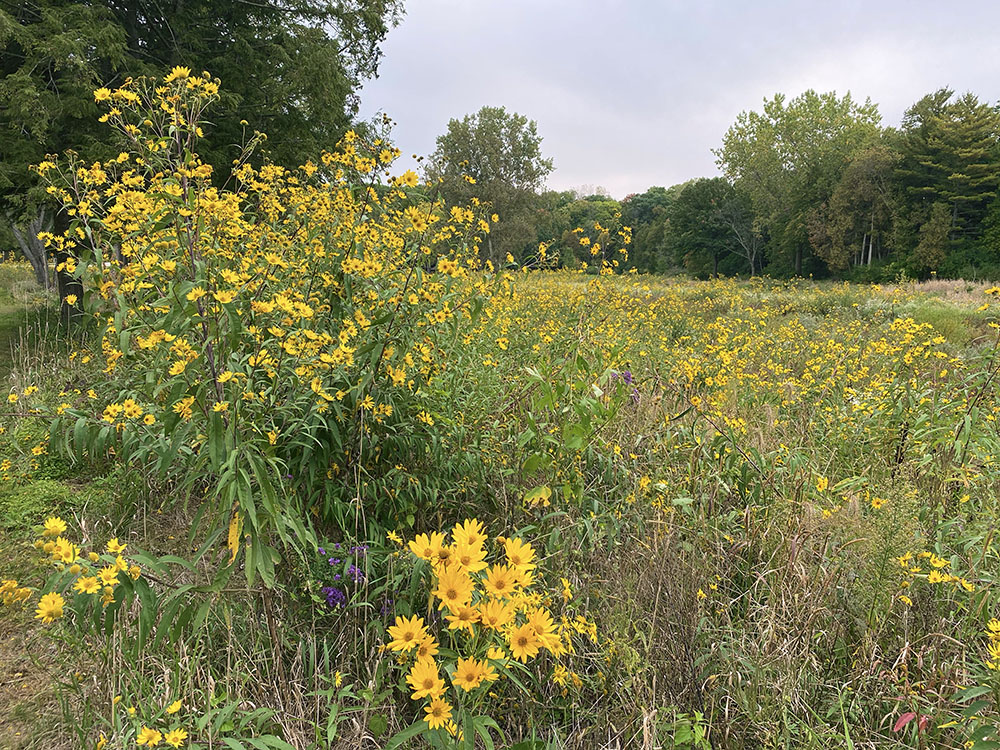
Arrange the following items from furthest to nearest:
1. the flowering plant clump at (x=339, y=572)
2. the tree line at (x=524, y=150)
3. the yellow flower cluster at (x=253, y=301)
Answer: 1. the tree line at (x=524, y=150)
2. the flowering plant clump at (x=339, y=572)
3. the yellow flower cluster at (x=253, y=301)

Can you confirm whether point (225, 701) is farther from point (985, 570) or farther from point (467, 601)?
point (985, 570)

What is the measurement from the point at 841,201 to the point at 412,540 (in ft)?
104

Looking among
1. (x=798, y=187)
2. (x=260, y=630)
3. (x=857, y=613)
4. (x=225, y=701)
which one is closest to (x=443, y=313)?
(x=260, y=630)

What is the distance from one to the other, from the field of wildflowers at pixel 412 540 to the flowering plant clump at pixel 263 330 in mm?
15

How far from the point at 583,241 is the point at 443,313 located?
1222 millimetres

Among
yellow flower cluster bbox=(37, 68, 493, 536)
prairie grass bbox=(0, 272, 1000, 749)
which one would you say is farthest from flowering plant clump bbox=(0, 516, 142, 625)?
yellow flower cluster bbox=(37, 68, 493, 536)

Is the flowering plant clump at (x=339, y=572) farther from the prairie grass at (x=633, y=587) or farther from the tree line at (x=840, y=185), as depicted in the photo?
the tree line at (x=840, y=185)

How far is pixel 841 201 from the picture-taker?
2645cm

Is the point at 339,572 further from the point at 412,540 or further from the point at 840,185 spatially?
the point at 840,185

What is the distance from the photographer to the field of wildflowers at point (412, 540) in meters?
1.20

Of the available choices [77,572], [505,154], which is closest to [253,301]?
[77,572]

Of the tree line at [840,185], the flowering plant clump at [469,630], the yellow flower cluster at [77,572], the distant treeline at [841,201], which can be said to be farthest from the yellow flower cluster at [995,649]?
the tree line at [840,185]

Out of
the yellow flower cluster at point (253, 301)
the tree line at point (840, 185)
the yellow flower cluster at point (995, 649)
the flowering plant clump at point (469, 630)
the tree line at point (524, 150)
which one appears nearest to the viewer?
the flowering plant clump at point (469, 630)

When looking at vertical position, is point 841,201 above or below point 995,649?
above
